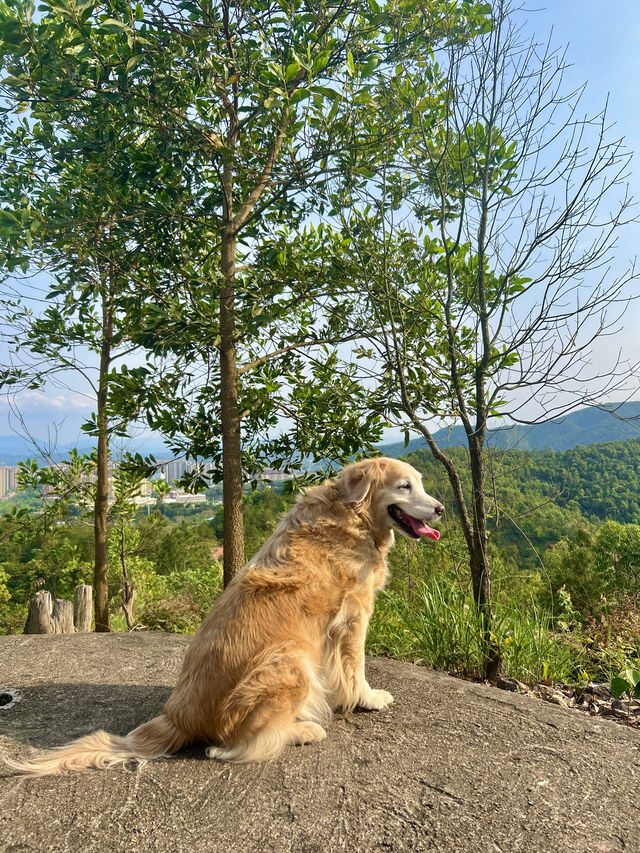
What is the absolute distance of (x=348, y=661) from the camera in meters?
3.16

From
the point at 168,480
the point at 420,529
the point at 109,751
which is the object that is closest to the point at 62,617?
the point at 168,480

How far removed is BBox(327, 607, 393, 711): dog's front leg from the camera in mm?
3117

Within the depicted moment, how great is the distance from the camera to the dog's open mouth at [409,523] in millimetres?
3271

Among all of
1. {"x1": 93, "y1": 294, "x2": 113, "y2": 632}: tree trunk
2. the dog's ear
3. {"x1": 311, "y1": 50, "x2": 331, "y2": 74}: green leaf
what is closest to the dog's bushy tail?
the dog's ear

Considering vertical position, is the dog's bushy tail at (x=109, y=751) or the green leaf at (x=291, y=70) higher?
the green leaf at (x=291, y=70)

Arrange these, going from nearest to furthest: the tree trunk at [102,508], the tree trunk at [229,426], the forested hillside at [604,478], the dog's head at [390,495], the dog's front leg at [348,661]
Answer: the dog's front leg at [348,661], the dog's head at [390,495], the tree trunk at [229,426], the tree trunk at [102,508], the forested hillside at [604,478]

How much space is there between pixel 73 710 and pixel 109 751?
124 centimetres

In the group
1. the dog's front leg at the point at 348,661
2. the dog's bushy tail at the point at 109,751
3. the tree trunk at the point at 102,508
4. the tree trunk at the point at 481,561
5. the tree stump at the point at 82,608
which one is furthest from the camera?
the tree trunk at the point at 102,508

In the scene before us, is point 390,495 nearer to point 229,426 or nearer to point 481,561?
point 481,561

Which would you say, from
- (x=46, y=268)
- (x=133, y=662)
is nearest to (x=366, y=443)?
(x=133, y=662)

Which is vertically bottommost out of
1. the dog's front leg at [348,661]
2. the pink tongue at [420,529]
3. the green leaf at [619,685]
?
the green leaf at [619,685]

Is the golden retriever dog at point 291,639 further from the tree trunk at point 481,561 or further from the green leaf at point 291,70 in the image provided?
the green leaf at point 291,70

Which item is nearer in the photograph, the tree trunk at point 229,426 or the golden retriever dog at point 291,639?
the golden retriever dog at point 291,639

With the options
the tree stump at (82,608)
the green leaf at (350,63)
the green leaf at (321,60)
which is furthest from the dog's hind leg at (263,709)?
the tree stump at (82,608)
